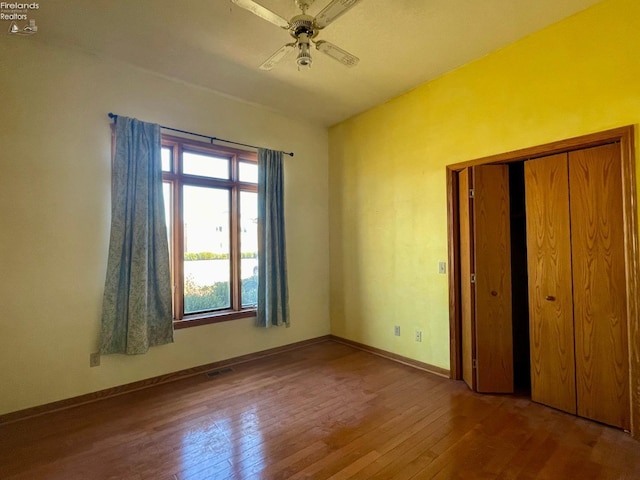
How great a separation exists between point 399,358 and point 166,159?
3.50m

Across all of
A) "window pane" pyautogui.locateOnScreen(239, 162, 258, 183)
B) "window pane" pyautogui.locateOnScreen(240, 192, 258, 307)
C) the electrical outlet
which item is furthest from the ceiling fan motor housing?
the electrical outlet

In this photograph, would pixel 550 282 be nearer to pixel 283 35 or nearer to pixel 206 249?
pixel 283 35

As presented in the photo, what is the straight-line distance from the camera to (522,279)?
3436 millimetres

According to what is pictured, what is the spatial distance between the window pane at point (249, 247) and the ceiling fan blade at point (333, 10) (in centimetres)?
236

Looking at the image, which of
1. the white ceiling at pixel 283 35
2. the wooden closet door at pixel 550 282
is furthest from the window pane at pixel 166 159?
the wooden closet door at pixel 550 282

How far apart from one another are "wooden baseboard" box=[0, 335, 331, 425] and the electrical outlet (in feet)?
0.83

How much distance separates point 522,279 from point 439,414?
1836mm

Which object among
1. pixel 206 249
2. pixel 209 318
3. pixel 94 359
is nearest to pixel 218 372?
pixel 209 318

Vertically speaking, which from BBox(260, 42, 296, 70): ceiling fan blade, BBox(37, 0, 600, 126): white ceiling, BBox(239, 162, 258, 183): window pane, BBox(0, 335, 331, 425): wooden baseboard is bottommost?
BBox(0, 335, 331, 425): wooden baseboard

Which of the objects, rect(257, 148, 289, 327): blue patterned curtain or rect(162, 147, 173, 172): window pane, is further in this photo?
rect(257, 148, 289, 327): blue patterned curtain

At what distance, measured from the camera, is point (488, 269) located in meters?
2.96

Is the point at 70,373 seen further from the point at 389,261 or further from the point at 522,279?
the point at 522,279

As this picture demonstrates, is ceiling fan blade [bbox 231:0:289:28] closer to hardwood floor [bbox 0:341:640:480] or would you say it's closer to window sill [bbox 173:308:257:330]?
hardwood floor [bbox 0:341:640:480]

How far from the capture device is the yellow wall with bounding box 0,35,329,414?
2.52 metres
